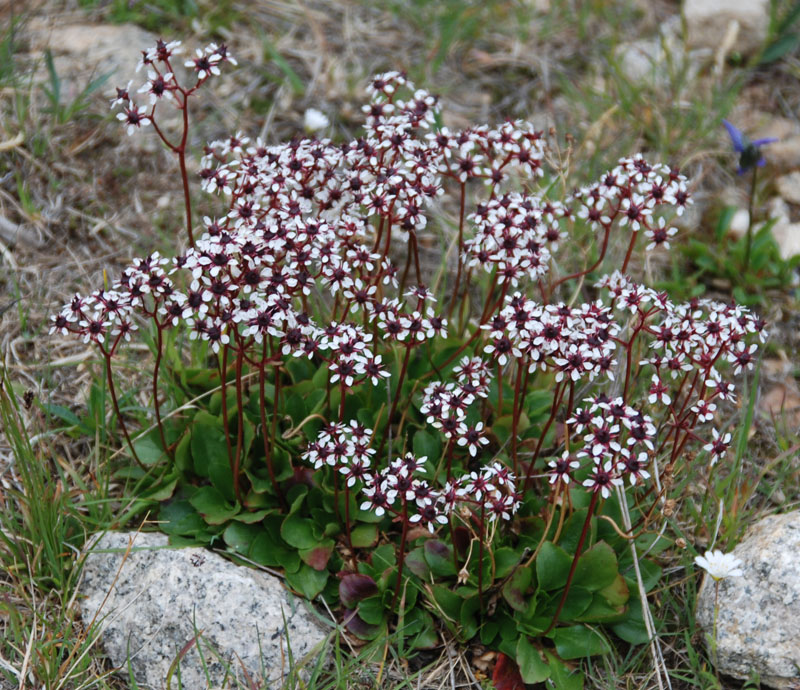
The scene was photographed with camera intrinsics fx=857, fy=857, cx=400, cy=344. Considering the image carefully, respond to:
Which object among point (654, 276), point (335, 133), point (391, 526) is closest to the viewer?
point (391, 526)

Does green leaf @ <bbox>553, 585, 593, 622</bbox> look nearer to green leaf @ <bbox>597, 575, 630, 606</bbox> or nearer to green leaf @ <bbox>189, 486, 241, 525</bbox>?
green leaf @ <bbox>597, 575, 630, 606</bbox>

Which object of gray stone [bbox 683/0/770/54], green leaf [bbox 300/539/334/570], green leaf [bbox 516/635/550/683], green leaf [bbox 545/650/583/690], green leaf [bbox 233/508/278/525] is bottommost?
green leaf [bbox 545/650/583/690]

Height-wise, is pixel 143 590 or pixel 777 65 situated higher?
pixel 777 65

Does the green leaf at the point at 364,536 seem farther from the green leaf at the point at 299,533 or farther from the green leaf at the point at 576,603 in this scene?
the green leaf at the point at 576,603

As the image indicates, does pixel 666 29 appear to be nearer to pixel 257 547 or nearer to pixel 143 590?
pixel 257 547

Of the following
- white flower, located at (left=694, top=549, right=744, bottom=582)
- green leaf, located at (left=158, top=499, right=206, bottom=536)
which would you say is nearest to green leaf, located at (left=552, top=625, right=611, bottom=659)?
white flower, located at (left=694, top=549, right=744, bottom=582)

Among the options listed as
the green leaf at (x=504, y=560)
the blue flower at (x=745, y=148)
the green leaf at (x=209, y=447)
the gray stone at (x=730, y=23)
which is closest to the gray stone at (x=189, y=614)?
the green leaf at (x=209, y=447)

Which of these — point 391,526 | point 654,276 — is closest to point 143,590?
point 391,526
